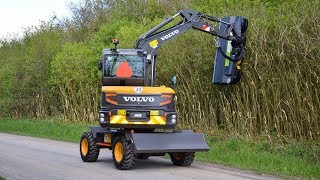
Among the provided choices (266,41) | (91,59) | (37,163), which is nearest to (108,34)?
(91,59)

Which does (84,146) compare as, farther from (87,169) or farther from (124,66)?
(124,66)

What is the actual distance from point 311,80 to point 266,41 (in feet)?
6.45

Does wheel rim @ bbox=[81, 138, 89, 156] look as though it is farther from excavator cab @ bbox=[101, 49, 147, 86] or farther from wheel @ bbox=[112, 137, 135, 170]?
excavator cab @ bbox=[101, 49, 147, 86]

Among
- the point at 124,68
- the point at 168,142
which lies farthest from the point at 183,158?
the point at 124,68

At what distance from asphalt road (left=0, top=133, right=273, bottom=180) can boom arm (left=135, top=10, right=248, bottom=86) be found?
2.46 m

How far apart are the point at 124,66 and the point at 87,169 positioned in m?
2.80

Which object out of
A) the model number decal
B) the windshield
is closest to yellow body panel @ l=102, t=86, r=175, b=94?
the windshield

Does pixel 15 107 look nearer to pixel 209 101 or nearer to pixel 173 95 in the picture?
pixel 209 101

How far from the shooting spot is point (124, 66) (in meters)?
13.7

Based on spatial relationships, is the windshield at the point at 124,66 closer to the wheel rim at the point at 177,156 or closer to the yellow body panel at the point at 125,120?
the yellow body panel at the point at 125,120

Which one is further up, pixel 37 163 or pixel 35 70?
pixel 35 70

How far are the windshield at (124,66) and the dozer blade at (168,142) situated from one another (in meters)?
1.97

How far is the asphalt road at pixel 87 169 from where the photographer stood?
11555 millimetres

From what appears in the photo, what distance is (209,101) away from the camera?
19.7 m
